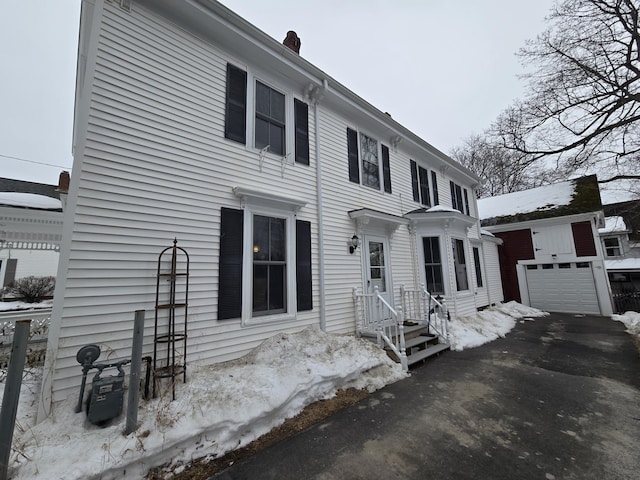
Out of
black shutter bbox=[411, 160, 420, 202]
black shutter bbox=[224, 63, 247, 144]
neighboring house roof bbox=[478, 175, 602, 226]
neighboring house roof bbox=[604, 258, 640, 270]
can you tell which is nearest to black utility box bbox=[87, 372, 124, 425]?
black shutter bbox=[224, 63, 247, 144]

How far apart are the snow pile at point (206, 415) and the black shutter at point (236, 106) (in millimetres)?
3751

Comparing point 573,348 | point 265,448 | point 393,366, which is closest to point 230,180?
point 265,448

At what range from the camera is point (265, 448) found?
2830 millimetres

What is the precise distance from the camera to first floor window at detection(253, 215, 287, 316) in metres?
4.61

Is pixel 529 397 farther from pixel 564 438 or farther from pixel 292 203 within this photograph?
pixel 292 203

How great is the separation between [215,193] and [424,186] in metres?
7.52

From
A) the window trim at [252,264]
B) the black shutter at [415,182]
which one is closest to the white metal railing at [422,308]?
the black shutter at [415,182]

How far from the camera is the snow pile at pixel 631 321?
24.9ft

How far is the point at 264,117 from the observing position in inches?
205

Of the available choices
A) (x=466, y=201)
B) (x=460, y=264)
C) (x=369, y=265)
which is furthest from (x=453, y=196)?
(x=369, y=265)

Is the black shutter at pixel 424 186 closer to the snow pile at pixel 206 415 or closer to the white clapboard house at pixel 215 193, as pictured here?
the white clapboard house at pixel 215 193

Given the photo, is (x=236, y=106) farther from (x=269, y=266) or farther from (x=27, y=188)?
(x=27, y=188)

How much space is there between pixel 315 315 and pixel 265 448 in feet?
8.49

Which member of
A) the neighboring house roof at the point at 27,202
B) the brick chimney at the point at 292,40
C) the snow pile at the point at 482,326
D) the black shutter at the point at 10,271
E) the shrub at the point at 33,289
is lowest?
the snow pile at the point at 482,326
